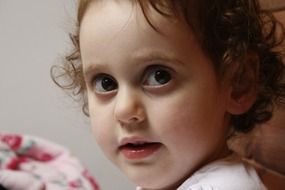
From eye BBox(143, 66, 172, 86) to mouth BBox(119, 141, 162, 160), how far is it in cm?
7

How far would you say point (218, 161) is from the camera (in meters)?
0.59

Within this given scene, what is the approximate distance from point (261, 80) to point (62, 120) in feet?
2.33

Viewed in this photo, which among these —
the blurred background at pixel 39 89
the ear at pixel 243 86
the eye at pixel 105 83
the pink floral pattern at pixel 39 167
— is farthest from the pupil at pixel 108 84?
the blurred background at pixel 39 89

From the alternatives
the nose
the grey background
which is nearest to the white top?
the nose

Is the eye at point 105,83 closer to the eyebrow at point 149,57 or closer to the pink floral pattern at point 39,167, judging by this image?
the eyebrow at point 149,57

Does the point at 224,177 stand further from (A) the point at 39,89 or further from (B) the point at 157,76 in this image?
(A) the point at 39,89

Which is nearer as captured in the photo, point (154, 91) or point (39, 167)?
point (154, 91)

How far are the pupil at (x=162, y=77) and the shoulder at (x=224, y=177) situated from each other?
A: 0.12 metres

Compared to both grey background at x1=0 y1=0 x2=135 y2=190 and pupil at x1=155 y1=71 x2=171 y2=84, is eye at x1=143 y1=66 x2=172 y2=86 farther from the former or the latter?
grey background at x1=0 y1=0 x2=135 y2=190

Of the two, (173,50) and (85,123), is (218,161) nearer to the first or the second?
(173,50)

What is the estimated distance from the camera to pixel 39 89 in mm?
1254

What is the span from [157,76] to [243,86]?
128 mm

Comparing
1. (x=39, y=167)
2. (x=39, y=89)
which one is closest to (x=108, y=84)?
(x=39, y=167)

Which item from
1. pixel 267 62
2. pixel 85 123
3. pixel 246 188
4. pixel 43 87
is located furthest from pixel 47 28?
pixel 246 188
